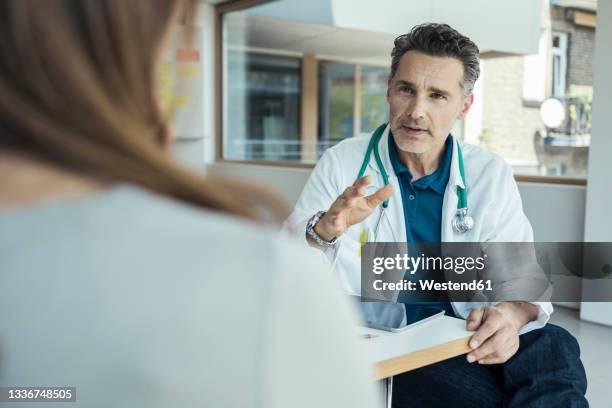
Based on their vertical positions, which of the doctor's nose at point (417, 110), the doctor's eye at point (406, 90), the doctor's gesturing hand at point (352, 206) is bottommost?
the doctor's gesturing hand at point (352, 206)

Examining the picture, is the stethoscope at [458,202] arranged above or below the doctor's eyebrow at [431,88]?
below

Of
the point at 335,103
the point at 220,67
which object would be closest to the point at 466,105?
the point at 335,103

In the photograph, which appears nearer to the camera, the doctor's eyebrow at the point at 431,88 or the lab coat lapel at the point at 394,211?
the lab coat lapel at the point at 394,211

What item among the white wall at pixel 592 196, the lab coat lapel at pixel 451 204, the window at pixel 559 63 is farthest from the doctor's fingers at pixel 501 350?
the window at pixel 559 63

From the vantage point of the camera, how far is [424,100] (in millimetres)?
1989

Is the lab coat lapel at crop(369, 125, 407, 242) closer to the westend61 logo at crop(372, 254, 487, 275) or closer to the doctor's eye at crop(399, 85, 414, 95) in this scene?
the westend61 logo at crop(372, 254, 487, 275)

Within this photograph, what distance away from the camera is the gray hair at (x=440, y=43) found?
6.41ft

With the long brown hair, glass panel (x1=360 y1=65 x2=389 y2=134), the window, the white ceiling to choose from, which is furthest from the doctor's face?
glass panel (x1=360 y1=65 x2=389 y2=134)

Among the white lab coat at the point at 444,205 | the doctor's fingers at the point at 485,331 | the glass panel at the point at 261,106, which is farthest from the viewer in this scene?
the glass panel at the point at 261,106

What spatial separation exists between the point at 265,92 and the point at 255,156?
2.52 ft

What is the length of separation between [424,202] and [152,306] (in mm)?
1531

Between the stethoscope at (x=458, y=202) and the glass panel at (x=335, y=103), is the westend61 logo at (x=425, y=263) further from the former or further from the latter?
the glass panel at (x=335, y=103)

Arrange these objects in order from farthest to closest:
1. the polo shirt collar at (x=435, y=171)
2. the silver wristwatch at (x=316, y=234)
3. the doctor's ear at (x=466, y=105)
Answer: the doctor's ear at (x=466, y=105)
the polo shirt collar at (x=435, y=171)
the silver wristwatch at (x=316, y=234)

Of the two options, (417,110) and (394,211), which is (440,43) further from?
(394,211)
